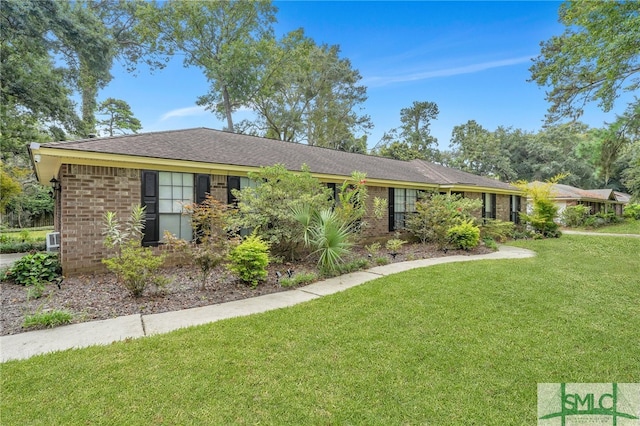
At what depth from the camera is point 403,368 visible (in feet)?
11.3

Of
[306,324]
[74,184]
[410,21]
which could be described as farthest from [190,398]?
[410,21]

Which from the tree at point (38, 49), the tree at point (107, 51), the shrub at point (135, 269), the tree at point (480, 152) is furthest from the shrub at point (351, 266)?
the tree at point (480, 152)

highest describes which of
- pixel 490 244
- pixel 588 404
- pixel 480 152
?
pixel 480 152

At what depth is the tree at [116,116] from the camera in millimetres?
29453

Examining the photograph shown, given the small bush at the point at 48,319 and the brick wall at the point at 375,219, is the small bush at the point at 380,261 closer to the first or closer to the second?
the brick wall at the point at 375,219

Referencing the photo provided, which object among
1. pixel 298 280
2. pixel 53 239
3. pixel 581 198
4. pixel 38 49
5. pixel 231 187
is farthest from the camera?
pixel 581 198

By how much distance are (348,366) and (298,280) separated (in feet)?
10.6

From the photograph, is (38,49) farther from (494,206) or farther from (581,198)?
(581,198)

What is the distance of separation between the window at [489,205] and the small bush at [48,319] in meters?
16.6

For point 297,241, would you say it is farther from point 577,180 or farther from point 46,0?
point 577,180

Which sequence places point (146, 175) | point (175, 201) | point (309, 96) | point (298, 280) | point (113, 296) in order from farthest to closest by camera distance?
point (309, 96)
point (175, 201)
point (146, 175)
point (298, 280)
point (113, 296)

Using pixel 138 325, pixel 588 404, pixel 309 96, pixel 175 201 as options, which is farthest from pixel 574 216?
pixel 138 325

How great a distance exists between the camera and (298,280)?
21.6ft

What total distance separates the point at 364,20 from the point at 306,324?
12191 millimetres
